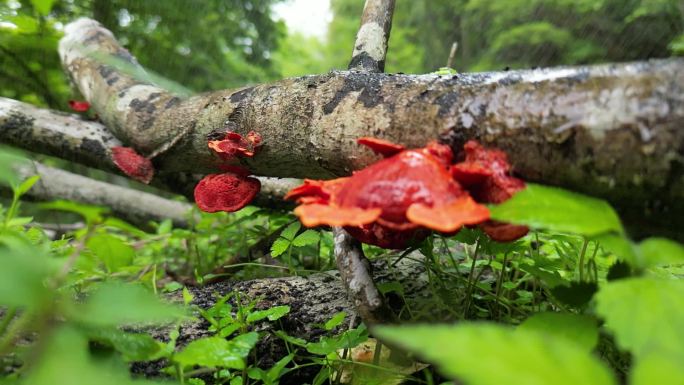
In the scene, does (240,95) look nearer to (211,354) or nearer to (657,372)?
(211,354)

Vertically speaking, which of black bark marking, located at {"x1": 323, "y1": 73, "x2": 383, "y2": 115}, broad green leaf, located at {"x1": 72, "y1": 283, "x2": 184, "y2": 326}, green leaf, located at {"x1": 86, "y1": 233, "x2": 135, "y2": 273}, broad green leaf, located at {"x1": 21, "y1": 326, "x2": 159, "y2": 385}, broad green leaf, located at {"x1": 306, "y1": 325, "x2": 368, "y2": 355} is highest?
black bark marking, located at {"x1": 323, "y1": 73, "x2": 383, "y2": 115}

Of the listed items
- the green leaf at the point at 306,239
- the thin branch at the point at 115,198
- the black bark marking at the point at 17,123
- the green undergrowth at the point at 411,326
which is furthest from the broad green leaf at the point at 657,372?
the thin branch at the point at 115,198

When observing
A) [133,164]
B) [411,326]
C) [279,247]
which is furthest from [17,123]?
[411,326]

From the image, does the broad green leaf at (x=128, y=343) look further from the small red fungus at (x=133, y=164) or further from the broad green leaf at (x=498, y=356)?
the small red fungus at (x=133, y=164)

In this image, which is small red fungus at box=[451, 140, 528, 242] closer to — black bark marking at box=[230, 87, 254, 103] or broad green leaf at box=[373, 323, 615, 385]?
broad green leaf at box=[373, 323, 615, 385]

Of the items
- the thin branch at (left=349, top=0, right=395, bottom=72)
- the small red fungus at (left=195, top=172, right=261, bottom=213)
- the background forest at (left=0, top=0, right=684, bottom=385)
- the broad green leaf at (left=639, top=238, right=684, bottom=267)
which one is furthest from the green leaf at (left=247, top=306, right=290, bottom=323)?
the thin branch at (left=349, top=0, right=395, bottom=72)

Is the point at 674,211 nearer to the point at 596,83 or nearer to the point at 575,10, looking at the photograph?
the point at 596,83

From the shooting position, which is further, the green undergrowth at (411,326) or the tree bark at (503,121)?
the tree bark at (503,121)

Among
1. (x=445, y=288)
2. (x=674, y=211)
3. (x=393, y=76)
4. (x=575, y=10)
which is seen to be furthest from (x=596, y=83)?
(x=575, y=10)
